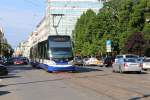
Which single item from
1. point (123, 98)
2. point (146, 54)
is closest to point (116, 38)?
point (146, 54)

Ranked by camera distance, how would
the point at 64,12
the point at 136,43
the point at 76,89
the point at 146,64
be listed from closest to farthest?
the point at 76,89, the point at 146,64, the point at 136,43, the point at 64,12

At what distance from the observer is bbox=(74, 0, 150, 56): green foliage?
290ft

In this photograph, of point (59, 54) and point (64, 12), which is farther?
point (64, 12)

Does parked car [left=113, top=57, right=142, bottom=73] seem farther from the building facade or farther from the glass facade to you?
the building facade

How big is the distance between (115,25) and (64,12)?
5849 centimetres

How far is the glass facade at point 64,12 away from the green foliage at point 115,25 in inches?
1192

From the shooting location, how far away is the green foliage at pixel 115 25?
88.4 meters

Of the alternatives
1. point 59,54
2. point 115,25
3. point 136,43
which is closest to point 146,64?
point 59,54

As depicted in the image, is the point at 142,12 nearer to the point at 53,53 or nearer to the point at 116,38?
the point at 116,38

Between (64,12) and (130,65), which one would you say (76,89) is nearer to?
(130,65)

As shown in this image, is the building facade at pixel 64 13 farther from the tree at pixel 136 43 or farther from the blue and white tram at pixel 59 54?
the blue and white tram at pixel 59 54

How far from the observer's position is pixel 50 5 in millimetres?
157000

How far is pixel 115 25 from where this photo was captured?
328 ft

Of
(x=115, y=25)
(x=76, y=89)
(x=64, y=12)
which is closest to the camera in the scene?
(x=76, y=89)
